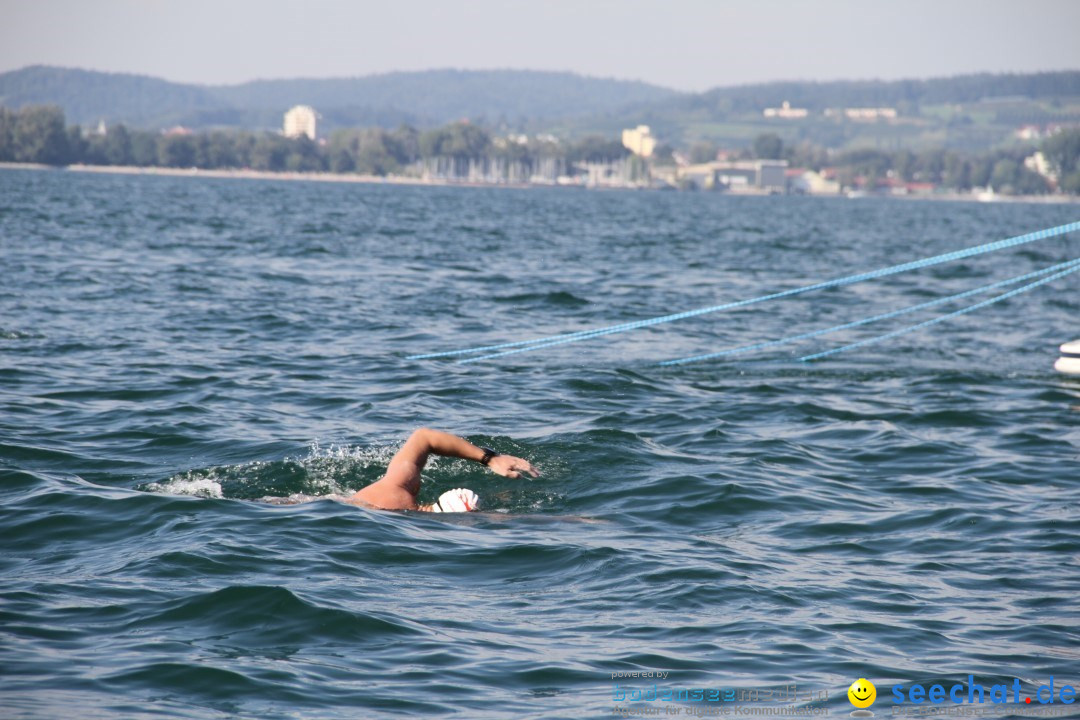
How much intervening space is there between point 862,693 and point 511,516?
4.03 metres

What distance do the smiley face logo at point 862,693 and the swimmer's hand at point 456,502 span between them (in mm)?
4112

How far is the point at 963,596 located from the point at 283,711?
491 centimetres

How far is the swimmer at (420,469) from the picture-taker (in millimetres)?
9828

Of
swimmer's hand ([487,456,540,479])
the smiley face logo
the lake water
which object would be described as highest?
swimmer's hand ([487,456,540,479])

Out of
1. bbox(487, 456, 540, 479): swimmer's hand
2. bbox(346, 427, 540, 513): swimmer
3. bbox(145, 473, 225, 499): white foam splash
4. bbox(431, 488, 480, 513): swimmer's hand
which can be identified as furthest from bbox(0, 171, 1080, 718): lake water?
bbox(487, 456, 540, 479): swimmer's hand

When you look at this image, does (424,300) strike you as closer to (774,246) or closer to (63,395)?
(63,395)

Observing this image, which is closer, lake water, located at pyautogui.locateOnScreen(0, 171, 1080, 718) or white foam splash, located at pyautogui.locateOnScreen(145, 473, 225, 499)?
lake water, located at pyautogui.locateOnScreen(0, 171, 1080, 718)

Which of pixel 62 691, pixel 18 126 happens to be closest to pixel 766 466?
pixel 62 691

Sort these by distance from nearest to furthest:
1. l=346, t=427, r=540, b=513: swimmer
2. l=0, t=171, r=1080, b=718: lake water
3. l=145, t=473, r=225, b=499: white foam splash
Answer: l=0, t=171, r=1080, b=718: lake water
l=346, t=427, r=540, b=513: swimmer
l=145, t=473, r=225, b=499: white foam splash

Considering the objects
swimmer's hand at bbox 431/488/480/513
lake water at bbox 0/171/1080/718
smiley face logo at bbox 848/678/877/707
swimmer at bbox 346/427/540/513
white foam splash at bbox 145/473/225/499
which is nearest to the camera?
smiley face logo at bbox 848/678/877/707

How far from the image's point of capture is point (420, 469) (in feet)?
33.3

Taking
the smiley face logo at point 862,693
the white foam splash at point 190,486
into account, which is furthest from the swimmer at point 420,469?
the smiley face logo at point 862,693

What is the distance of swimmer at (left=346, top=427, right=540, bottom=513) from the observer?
387 inches

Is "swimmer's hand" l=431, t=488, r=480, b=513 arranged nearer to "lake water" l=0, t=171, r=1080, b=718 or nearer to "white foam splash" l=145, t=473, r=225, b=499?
"lake water" l=0, t=171, r=1080, b=718
